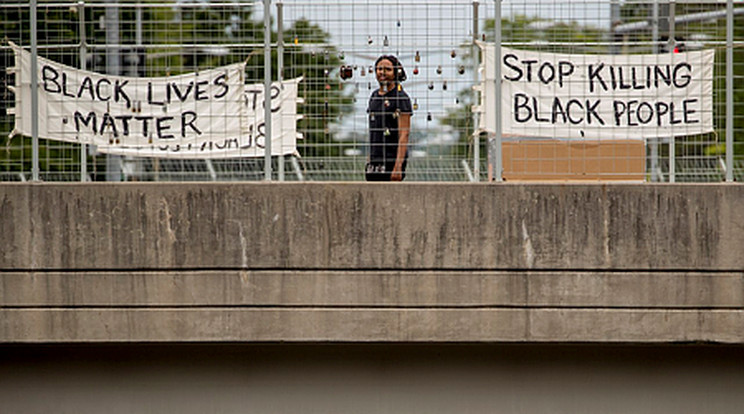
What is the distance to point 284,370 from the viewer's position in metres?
6.79

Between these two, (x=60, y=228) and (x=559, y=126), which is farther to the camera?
(x=559, y=126)

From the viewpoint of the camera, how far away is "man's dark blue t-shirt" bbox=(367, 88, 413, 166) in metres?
7.14

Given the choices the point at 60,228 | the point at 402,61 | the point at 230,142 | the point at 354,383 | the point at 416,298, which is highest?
the point at 402,61

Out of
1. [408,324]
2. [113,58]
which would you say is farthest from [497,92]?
[113,58]

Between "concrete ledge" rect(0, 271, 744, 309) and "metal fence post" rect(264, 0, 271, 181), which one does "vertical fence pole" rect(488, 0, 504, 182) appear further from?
"metal fence post" rect(264, 0, 271, 181)

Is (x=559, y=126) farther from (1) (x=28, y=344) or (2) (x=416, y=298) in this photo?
(1) (x=28, y=344)

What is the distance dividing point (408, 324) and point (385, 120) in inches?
68.8

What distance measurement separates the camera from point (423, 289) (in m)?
6.47

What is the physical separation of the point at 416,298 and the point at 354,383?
2.88 ft

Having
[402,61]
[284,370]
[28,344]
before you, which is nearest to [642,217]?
[402,61]

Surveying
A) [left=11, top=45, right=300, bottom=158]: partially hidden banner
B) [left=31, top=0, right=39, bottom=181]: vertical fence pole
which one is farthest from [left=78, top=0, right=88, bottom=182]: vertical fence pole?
[left=31, top=0, right=39, bottom=181]: vertical fence pole

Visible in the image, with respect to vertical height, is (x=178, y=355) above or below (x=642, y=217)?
below

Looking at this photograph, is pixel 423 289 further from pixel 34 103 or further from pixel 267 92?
pixel 34 103

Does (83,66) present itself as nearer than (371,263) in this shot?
No
